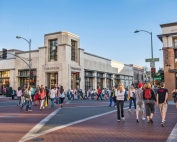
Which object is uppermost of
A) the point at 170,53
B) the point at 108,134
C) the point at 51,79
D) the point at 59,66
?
the point at 170,53

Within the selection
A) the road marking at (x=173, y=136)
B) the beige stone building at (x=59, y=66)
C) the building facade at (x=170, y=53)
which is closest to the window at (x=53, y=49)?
the beige stone building at (x=59, y=66)

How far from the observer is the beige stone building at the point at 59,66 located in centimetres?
3956

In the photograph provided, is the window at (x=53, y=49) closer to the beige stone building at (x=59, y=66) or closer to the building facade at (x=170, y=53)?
the beige stone building at (x=59, y=66)

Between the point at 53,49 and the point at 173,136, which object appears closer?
the point at 173,136

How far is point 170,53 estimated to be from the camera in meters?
26.5

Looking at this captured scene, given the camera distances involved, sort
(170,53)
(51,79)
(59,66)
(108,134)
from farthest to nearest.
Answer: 1. (51,79)
2. (59,66)
3. (170,53)
4. (108,134)

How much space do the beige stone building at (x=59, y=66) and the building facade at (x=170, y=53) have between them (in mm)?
14936

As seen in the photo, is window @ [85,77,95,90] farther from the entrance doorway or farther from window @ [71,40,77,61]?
the entrance doorway

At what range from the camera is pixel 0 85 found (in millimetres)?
48688

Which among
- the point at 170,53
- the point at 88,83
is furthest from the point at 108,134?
the point at 88,83

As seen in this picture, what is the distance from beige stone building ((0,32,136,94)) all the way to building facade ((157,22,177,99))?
1494cm

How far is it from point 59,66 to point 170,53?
20.2 m

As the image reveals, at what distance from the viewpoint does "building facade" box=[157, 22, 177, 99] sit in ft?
85.7

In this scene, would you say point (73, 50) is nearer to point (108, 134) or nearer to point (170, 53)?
point (170, 53)
